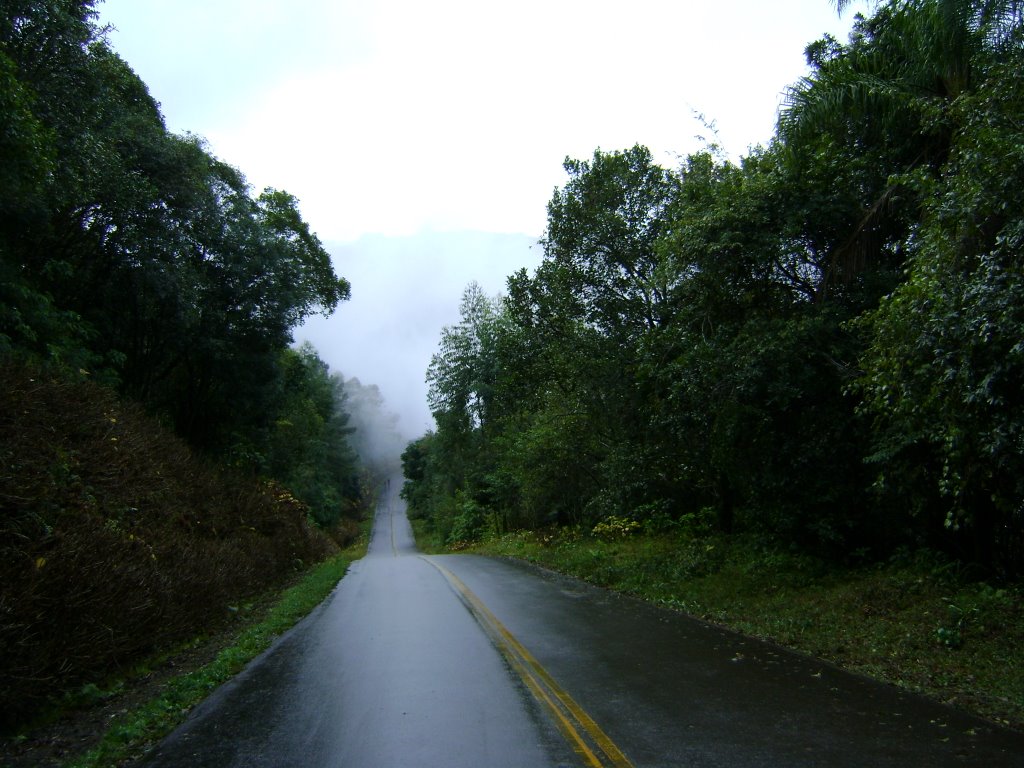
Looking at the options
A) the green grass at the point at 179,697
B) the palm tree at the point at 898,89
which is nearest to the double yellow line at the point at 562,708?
the green grass at the point at 179,697

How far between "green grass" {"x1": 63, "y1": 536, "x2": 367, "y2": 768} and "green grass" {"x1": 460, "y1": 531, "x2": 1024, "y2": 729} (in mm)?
6527

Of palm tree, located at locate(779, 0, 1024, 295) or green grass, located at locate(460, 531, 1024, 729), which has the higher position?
palm tree, located at locate(779, 0, 1024, 295)

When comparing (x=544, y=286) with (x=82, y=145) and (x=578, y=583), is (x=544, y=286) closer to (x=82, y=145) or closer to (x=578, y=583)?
(x=578, y=583)

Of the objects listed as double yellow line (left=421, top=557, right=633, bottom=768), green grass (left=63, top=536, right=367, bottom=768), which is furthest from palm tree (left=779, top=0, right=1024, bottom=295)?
green grass (left=63, top=536, right=367, bottom=768)

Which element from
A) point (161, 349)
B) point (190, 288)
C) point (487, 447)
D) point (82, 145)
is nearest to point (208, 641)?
point (82, 145)

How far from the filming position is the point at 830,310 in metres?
11.5

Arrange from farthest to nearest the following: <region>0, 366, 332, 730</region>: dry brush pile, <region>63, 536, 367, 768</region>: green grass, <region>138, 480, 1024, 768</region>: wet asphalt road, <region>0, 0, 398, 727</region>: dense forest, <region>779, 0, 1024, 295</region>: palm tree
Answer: <region>779, 0, 1024, 295</region>: palm tree < <region>0, 0, 398, 727</region>: dense forest < <region>0, 366, 332, 730</region>: dry brush pile < <region>63, 536, 367, 768</region>: green grass < <region>138, 480, 1024, 768</region>: wet asphalt road

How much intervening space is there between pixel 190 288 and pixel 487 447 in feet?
92.0

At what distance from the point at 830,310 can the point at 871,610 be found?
4364mm

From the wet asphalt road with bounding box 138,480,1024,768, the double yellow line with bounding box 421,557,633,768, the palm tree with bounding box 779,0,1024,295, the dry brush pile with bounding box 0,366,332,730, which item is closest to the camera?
the double yellow line with bounding box 421,557,633,768

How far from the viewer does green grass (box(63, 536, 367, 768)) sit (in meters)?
5.89

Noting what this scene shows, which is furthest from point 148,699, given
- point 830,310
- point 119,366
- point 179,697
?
point 119,366

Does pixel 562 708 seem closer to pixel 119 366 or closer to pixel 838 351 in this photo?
pixel 838 351

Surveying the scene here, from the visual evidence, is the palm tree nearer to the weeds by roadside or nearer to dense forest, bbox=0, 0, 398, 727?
the weeds by roadside
